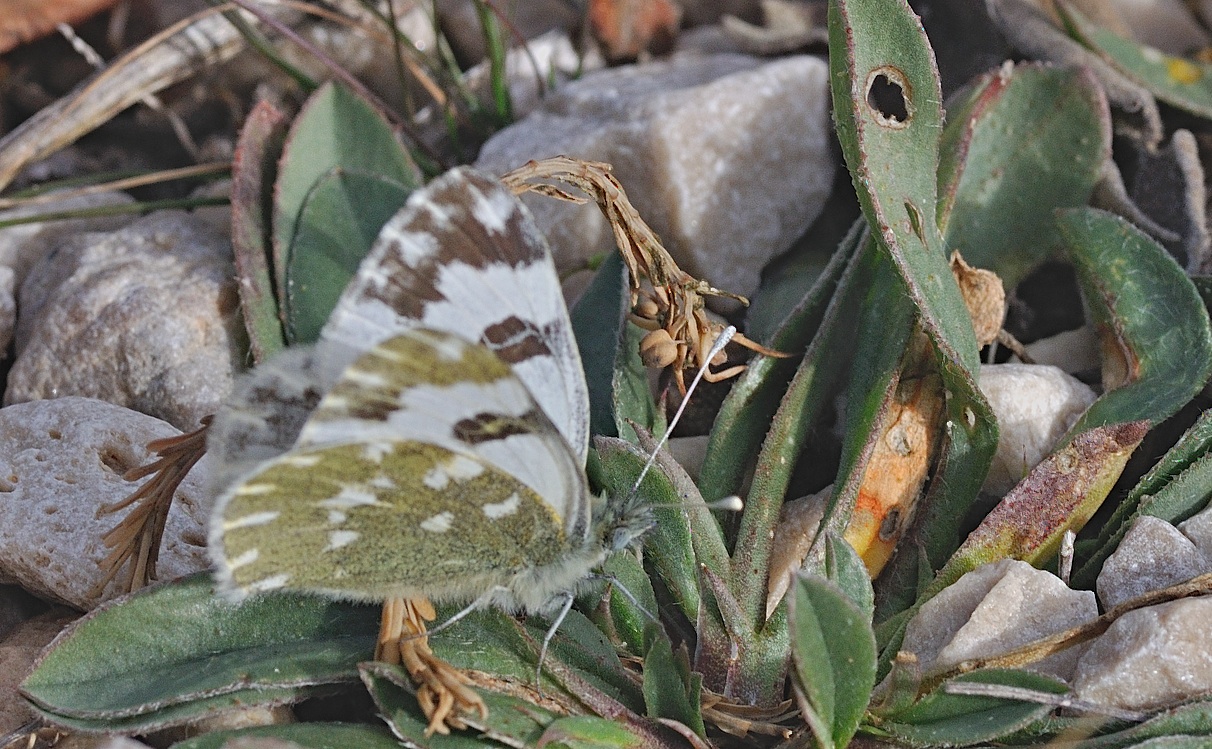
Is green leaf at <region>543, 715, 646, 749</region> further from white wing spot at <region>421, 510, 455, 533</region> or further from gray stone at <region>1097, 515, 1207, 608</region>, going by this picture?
gray stone at <region>1097, 515, 1207, 608</region>

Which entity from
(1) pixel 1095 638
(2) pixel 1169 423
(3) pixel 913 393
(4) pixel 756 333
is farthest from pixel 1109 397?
(4) pixel 756 333

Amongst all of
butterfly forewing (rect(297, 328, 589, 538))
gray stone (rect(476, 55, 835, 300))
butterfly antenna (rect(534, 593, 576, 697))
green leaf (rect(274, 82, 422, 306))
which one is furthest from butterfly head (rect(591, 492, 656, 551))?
green leaf (rect(274, 82, 422, 306))

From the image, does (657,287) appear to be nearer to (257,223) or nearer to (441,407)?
(441,407)

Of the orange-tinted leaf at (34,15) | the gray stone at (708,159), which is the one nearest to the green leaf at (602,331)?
the gray stone at (708,159)

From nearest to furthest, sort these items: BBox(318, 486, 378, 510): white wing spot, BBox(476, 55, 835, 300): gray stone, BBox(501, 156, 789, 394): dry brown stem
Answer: BBox(318, 486, 378, 510): white wing spot
BBox(501, 156, 789, 394): dry brown stem
BBox(476, 55, 835, 300): gray stone

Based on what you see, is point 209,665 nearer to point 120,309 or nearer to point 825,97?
point 120,309

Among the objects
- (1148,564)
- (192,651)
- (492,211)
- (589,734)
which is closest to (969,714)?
(1148,564)
